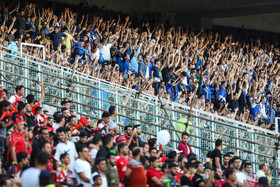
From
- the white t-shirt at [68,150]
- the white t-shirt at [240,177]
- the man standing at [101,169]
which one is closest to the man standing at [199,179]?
the white t-shirt at [240,177]

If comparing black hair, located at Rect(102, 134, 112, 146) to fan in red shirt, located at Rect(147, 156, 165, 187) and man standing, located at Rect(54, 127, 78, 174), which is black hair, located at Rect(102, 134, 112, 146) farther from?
fan in red shirt, located at Rect(147, 156, 165, 187)

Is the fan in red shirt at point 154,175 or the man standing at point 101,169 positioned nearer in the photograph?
the man standing at point 101,169

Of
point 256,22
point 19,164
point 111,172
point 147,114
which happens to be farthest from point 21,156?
point 256,22

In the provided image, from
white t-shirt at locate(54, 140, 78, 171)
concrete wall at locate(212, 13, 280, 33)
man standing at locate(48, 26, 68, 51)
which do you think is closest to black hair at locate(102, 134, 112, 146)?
white t-shirt at locate(54, 140, 78, 171)

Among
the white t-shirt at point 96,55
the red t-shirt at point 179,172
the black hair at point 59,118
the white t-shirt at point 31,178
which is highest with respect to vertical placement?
the white t-shirt at point 96,55

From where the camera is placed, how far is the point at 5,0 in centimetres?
1853

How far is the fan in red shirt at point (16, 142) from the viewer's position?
9078 mm

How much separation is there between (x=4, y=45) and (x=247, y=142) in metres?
6.05

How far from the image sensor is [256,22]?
30406 mm

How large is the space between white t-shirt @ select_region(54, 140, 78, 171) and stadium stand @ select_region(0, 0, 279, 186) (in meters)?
0.02

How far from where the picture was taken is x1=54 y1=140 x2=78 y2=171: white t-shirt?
29.7 ft

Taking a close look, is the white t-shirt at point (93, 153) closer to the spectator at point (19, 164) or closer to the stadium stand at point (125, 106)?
the stadium stand at point (125, 106)

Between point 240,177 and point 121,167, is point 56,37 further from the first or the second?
point 121,167

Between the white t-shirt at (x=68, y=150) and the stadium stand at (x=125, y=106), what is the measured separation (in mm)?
16
